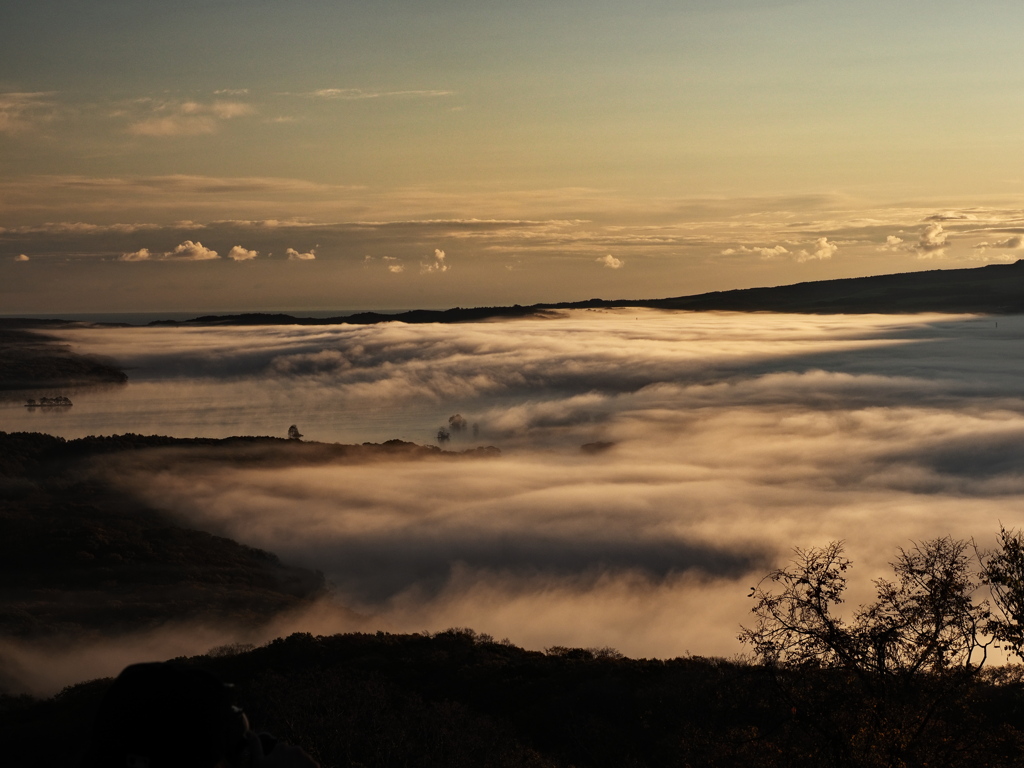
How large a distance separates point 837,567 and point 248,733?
2160cm

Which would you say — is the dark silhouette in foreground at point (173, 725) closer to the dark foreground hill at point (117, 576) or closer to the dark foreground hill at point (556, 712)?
the dark foreground hill at point (556, 712)

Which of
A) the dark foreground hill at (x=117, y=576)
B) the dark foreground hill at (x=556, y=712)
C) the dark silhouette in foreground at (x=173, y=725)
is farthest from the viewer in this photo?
the dark foreground hill at (x=117, y=576)

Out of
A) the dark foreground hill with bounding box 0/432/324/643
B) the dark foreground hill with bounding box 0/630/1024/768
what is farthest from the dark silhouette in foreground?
the dark foreground hill with bounding box 0/432/324/643

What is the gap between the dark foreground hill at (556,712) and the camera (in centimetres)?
2170

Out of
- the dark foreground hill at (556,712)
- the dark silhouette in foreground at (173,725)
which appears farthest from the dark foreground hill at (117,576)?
the dark silhouette in foreground at (173,725)

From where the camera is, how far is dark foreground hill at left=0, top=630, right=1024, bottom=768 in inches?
854

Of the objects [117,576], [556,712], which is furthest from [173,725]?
[117,576]

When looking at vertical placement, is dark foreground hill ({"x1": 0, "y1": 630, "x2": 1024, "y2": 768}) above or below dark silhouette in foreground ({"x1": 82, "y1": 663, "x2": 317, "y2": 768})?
below

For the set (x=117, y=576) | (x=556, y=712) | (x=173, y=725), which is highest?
(x=173, y=725)

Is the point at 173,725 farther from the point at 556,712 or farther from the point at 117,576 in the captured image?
the point at 117,576

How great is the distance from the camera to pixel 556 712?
178 ft

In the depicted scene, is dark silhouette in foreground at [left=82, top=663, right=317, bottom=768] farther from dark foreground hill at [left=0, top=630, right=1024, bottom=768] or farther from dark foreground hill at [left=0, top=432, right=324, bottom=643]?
dark foreground hill at [left=0, top=432, right=324, bottom=643]

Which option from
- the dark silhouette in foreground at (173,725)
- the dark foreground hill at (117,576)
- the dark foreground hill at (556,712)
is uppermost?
the dark silhouette in foreground at (173,725)

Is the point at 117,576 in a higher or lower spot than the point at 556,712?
lower
